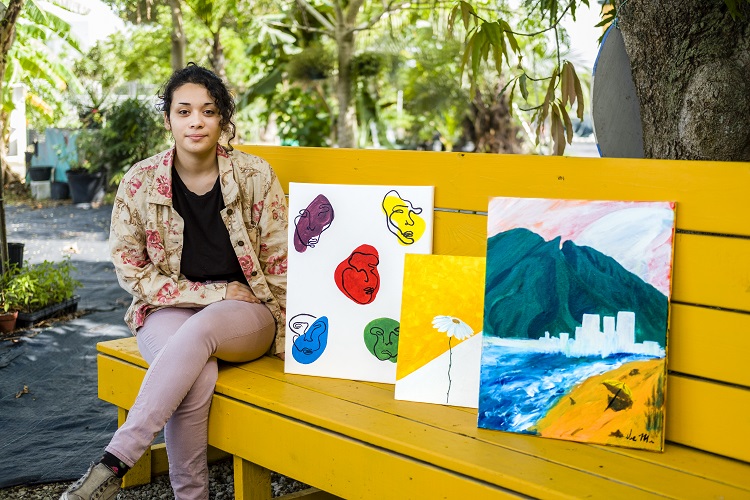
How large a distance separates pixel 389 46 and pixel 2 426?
1108cm

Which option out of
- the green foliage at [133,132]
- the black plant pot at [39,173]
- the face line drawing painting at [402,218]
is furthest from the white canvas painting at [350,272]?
the black plant pot at [39,173]

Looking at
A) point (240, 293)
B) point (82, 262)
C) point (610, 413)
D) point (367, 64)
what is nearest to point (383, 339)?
point (240, 293)

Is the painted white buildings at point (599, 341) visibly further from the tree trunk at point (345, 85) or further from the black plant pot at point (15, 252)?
the tree trunk at point (345, 85)

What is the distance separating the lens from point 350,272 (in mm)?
2729

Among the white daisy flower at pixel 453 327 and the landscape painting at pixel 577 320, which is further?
the white daisy flower at pixel 453 327

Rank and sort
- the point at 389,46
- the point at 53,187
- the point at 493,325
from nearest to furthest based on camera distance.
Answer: the point at 493,325 < the point at 389,46 < the point at 53,187

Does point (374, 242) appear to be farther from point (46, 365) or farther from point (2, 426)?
point (46, 365)

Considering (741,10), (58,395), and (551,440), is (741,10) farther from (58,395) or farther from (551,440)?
(58,395)

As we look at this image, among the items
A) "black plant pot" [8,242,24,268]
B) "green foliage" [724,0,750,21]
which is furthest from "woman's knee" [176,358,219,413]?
"black plant pot" [8,242,24,268]

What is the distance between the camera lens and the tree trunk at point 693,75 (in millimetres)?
2391

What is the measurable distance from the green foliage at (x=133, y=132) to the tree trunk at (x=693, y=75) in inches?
498

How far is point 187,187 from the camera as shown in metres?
2.93

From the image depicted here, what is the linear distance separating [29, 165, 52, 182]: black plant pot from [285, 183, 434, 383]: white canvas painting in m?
15.1

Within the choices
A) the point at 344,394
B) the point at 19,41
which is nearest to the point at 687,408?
the point at 344,394
